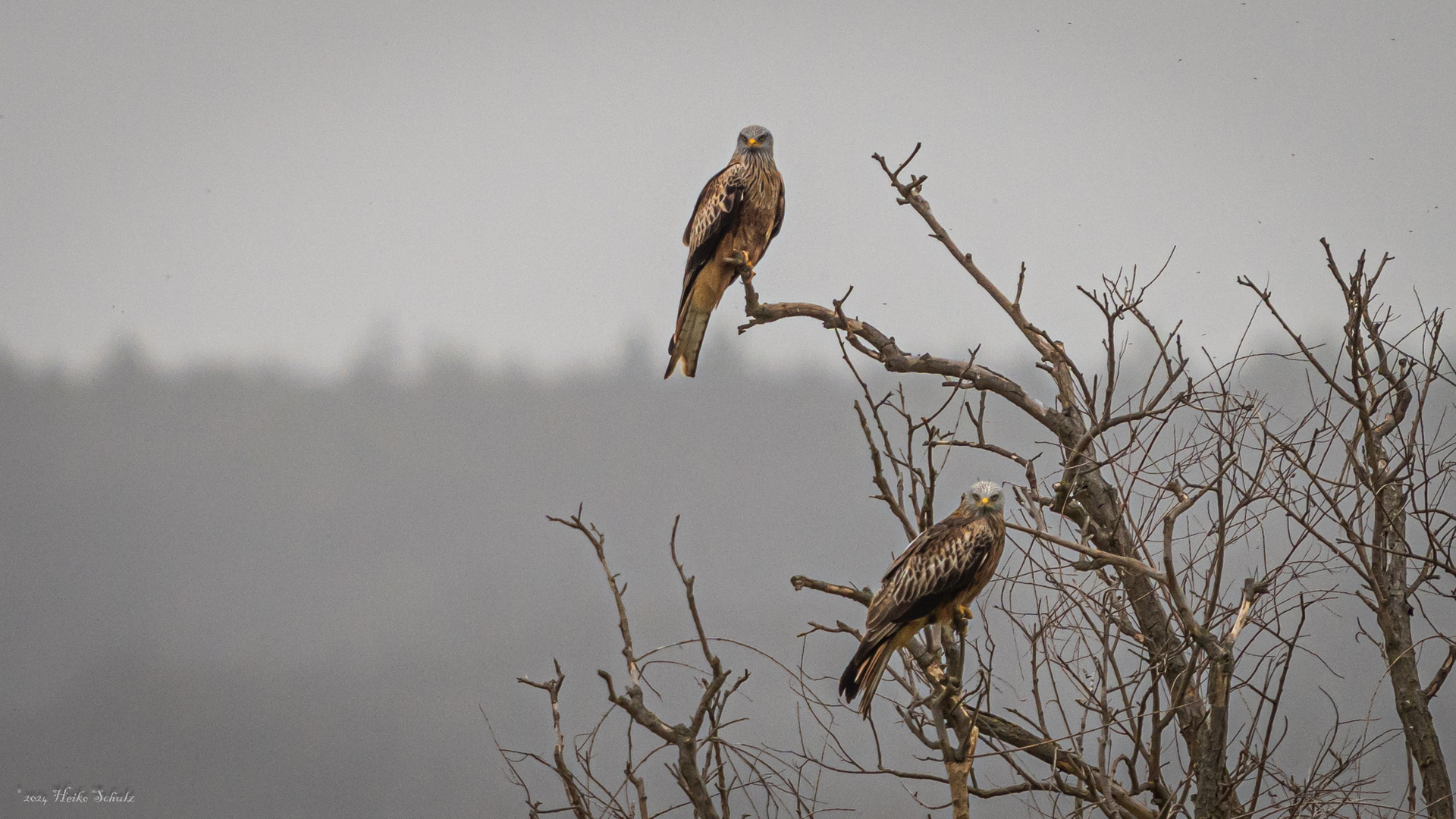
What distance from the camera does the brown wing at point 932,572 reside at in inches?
81.1

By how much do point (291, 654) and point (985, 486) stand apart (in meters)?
3.04

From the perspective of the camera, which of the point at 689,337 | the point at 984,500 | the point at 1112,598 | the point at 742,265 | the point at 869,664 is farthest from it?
the point at 689,337

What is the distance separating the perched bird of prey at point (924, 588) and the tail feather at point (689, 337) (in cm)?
117

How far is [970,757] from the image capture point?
1716 millimetres

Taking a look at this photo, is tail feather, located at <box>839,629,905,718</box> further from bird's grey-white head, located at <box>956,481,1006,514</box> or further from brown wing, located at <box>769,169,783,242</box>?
brown wing, located at <box>769,169,783,242</box>

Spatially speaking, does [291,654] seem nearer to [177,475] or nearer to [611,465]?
[177,475]

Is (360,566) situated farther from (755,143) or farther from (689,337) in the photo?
(755,143)

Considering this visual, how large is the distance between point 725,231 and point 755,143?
36 centimetres

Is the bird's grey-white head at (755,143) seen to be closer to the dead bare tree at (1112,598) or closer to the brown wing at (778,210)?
the brown wing at (778,210)

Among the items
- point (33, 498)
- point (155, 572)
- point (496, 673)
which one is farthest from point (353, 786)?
point (33, 498)

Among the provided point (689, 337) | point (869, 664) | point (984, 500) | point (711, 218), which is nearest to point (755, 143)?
point (711, 218)

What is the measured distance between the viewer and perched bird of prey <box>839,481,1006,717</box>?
206 centimetres

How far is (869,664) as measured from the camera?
2094 mm

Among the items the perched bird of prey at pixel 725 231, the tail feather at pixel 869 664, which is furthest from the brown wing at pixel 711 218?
the tail feather at pixel 869 664
